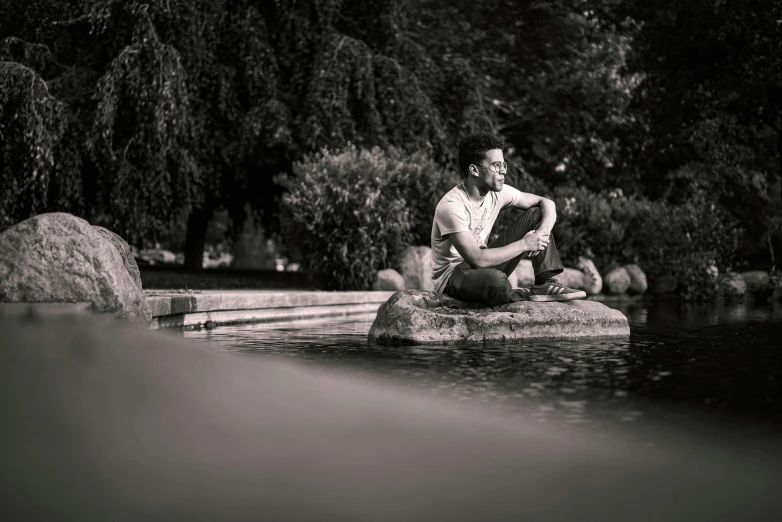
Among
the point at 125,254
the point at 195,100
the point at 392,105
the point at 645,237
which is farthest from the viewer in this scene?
the point at 645,237

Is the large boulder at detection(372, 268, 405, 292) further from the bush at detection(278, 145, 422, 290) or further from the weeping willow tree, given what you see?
the weeping willow tree

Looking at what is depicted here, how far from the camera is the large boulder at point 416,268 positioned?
1680 centimetres

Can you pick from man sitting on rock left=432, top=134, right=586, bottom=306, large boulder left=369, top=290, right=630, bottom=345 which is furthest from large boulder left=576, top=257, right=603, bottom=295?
man sitting on rock left=432, top=134, right=586, bottom=306

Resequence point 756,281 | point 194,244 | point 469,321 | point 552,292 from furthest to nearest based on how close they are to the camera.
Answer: point 194,244 → point 756,281 → point 552,292 → point 469,321

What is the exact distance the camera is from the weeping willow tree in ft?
55.4

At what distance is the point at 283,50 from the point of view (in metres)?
21.5

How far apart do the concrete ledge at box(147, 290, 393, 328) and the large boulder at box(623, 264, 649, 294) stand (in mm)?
8120

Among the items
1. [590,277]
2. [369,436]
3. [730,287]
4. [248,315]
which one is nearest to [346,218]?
[248,315]

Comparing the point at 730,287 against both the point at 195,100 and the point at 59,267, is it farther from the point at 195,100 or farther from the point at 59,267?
the point at 59,267

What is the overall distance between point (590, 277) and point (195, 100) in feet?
29.1

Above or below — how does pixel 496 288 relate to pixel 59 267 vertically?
below

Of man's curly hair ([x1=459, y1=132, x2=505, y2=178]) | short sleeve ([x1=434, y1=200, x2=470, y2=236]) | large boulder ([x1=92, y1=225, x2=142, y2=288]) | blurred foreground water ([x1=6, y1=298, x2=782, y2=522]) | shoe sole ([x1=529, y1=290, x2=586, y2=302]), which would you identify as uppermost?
man's curly hair ([x1=459, y1=132, x2=505, y2=178])

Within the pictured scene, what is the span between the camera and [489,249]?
25.7 feet

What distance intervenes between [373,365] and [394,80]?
14768 millimetres
